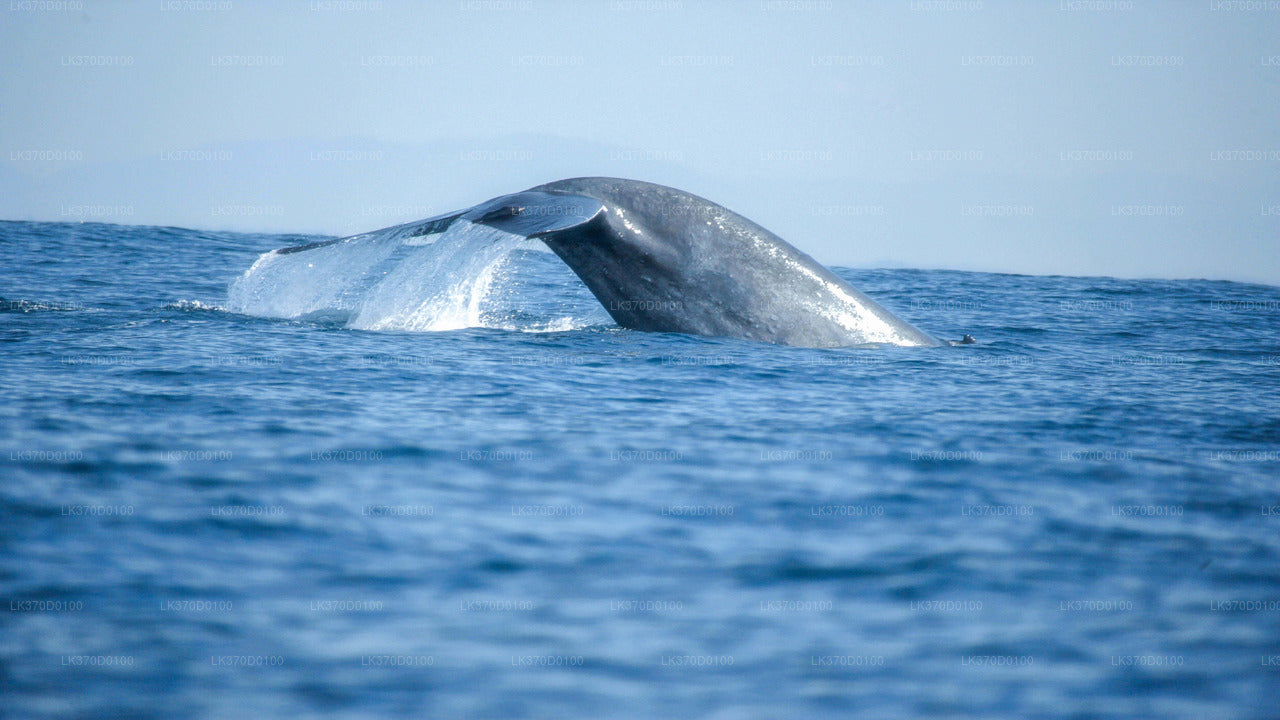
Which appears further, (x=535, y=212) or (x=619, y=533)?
(x=535, y=212)

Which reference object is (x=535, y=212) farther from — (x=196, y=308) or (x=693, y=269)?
(x=196, y=308)

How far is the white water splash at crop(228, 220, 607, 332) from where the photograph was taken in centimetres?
998

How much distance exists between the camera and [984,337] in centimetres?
1541

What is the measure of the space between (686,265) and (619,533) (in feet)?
17.5

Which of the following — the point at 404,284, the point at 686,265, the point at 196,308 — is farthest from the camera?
the point at 196,308

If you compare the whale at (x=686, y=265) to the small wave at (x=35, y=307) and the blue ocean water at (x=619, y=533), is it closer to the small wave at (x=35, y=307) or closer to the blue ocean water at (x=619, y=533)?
the blue ocean water at (x=619, y=533)

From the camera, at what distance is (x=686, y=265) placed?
414 inches

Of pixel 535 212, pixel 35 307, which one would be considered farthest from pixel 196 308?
pixel 535 212

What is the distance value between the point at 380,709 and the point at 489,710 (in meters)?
0.37

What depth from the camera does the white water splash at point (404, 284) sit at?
998 cm

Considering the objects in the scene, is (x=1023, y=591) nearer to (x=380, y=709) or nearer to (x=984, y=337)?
(x=380, y=709)

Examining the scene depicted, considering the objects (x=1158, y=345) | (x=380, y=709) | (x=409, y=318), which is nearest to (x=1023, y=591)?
(x=380, y=709)

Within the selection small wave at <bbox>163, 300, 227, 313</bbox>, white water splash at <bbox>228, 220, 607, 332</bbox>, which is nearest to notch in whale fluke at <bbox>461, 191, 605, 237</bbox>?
white water splash at <bbox>228, 220, 607, 332</bbox>

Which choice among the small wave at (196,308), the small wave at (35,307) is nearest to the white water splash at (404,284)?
the small wave at (196,308)
